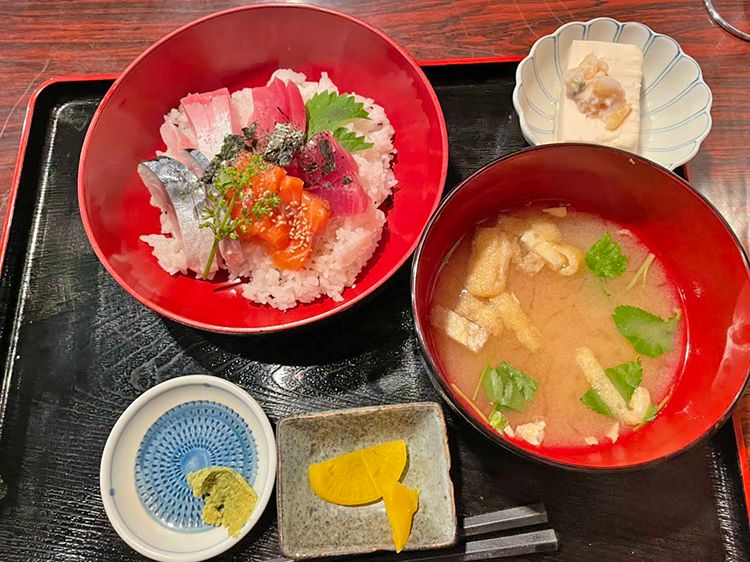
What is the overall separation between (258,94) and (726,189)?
1744mm

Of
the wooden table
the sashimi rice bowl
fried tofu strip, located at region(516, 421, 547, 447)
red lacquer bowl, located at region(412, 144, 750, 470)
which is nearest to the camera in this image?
red lacquer bowl, located at region(412, 144, 750, 470)

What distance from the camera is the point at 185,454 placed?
1.77 m

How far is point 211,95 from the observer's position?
2.05 meters

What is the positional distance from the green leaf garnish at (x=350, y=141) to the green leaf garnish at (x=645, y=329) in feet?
3.23

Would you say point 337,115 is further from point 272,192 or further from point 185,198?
point 185,198

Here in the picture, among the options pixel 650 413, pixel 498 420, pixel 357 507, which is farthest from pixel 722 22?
pixel 357 507

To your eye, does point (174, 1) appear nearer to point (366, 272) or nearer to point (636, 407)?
point (366, 272)

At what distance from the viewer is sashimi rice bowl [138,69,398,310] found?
1.83m

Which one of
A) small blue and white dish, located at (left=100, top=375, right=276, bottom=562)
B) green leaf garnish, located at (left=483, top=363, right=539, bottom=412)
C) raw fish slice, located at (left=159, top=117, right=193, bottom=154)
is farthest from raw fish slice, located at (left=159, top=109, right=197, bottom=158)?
green leaf garnish, located at (left=483, top=363, right=539, bottom=412)

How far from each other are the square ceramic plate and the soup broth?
0.62ft

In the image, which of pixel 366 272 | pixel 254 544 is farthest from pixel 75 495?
pixel 366 272

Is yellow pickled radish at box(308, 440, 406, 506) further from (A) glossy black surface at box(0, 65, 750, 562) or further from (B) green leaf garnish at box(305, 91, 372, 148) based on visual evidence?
(B) green leaf garnish at box(305, 91, 372, 148)

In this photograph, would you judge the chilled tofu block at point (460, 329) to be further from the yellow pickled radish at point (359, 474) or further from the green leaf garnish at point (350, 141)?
the green leaf garnish at point (350, 141)

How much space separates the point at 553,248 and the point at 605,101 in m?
0.65
